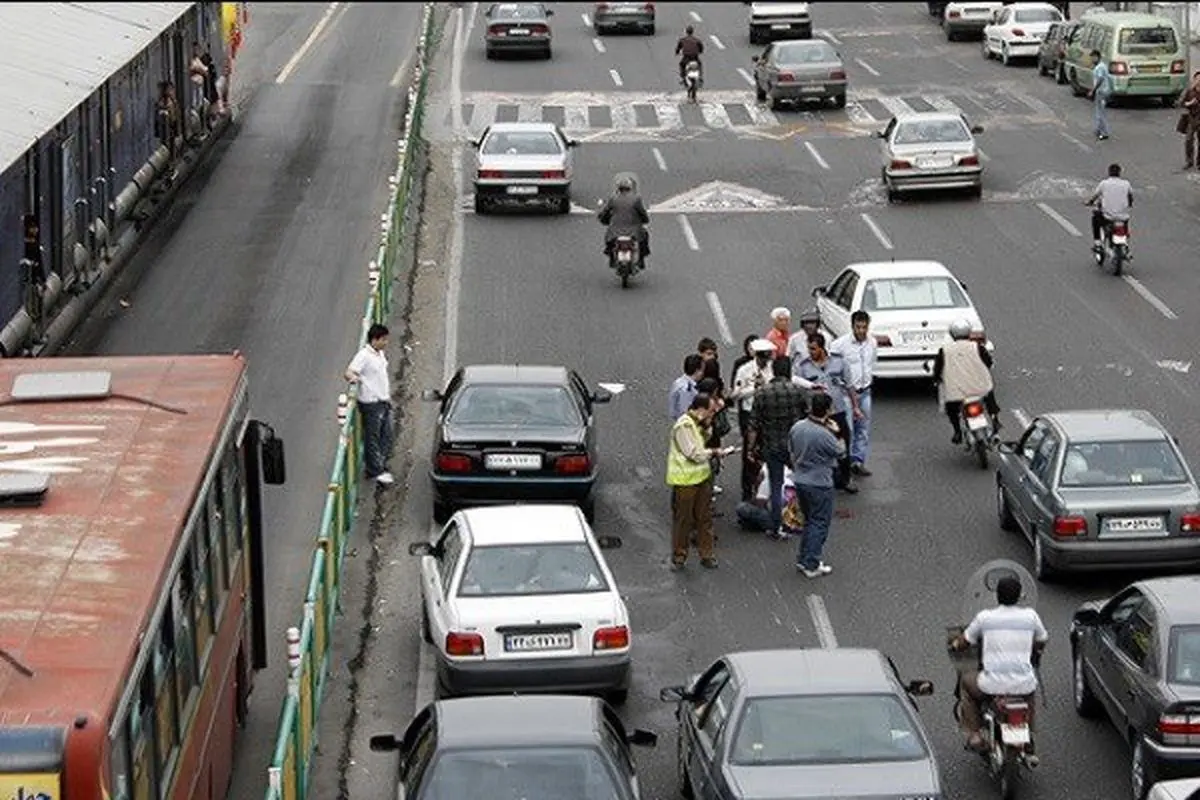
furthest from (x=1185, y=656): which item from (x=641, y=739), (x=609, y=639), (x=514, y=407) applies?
(x=514, y=407)

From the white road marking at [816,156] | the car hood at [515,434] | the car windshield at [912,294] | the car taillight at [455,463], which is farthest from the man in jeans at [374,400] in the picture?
the white road marking at [816,156]

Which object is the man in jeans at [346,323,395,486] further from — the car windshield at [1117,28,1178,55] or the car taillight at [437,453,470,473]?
the car windshield at [1117,28,1178,55]

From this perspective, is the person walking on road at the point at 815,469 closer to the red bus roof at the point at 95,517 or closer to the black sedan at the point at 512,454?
the black sedan at the point at 512,454

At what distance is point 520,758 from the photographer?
14.0m

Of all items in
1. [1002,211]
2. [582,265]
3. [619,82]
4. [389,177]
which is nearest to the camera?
[582,265]

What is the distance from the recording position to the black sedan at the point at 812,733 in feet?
47.8

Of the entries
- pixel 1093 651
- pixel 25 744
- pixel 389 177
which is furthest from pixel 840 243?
pixel 25 744

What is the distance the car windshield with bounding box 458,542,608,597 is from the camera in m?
18.7

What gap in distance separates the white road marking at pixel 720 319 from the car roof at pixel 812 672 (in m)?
15.9

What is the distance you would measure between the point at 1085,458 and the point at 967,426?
4.01 meters

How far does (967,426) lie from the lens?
83.8 ft

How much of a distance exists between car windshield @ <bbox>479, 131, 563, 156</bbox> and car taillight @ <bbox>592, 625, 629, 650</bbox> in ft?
78.4

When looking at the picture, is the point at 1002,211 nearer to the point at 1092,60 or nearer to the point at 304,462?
the point at 1092,60

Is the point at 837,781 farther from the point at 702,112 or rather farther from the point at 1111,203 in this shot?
the point at 702,112
